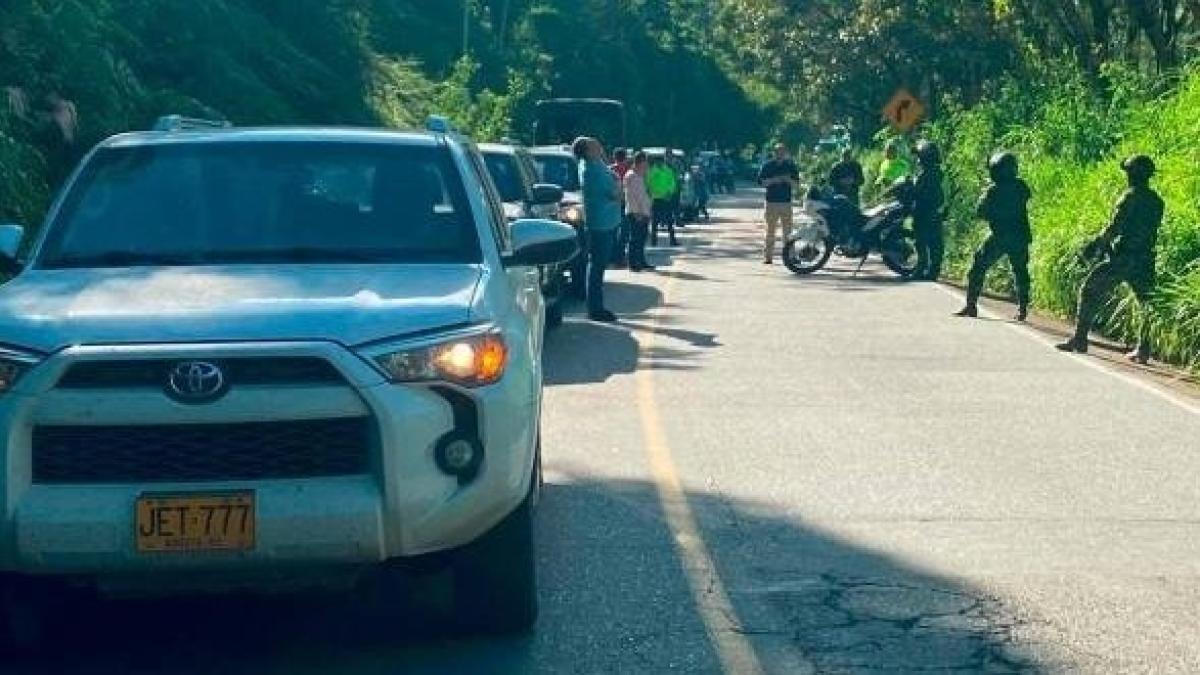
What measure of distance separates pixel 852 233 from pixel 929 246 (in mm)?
1269

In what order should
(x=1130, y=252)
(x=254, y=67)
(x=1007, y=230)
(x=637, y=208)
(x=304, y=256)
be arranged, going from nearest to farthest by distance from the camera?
(x=304, y=256), (x=1130, y=252), (x=1007, y=230), (x=637, y=208), (x=254, y=67)

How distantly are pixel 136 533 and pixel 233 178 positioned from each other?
2.20 metres

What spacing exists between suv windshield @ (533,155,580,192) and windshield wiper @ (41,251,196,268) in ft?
54.7

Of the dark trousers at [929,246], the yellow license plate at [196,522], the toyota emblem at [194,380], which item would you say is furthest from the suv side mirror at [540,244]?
the dark trousers at [929,246]

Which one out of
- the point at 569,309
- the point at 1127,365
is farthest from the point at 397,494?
the point at 569,309

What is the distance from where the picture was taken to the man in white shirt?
86.9 ft

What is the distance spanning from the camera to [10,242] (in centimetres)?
757

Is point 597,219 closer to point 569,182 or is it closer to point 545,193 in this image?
point 545,193

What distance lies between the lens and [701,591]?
746 cm

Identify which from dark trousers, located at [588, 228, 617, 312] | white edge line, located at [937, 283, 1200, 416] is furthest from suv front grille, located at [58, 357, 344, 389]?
dark trousers, located at [588, 228, 617, 312]

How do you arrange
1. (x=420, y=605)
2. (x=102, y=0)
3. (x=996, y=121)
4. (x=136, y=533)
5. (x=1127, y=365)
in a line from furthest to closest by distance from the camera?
(x=996, y=121)
(x=102, y=0)
(x=1127, y=365)
(x=420, y=605)
(x=136, y=533)

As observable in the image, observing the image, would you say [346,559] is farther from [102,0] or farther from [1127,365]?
[102,0]

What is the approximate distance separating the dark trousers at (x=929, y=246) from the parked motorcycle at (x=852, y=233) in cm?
19

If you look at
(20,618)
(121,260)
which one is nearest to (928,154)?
(121,260)
